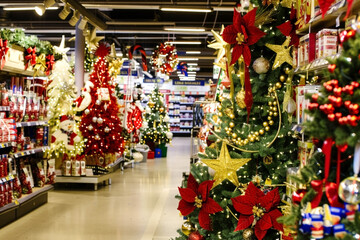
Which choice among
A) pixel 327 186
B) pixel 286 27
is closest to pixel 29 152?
pixel 286 27

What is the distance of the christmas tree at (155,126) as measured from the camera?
15.4 meters

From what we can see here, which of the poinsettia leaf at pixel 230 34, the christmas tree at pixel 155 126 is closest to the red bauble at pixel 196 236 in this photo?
the poinsettia leaf at pixel 230 34

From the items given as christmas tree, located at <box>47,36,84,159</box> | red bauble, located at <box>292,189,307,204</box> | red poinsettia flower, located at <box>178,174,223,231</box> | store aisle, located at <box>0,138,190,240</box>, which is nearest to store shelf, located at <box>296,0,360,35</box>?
red bauble, located at <box>292,189,307,204</box>

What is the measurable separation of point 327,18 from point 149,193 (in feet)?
21.9

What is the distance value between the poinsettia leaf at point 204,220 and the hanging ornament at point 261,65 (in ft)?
4.17

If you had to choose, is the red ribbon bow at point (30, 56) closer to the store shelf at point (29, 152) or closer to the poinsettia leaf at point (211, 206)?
the store shelf at point (29, 152)

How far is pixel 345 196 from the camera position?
170 centimetres

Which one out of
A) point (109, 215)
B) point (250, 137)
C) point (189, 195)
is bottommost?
point (109, 215)

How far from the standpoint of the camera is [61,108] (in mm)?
8781

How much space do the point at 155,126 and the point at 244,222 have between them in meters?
12.2

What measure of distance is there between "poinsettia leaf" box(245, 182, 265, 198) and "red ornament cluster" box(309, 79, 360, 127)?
180cm

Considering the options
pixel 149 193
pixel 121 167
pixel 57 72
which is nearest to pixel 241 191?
pixel 149 193

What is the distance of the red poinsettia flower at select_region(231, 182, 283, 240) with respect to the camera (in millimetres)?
3441

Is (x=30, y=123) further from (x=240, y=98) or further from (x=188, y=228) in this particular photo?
(x=240, y=98)
